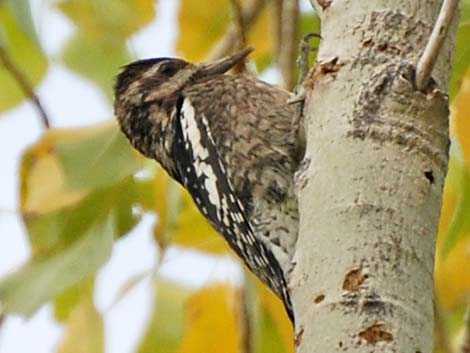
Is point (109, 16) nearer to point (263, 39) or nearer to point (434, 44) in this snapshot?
point (263, 39)

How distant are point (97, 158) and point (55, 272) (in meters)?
0.24

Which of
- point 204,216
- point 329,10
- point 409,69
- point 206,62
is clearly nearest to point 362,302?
point 409,69

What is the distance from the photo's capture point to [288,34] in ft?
8.25

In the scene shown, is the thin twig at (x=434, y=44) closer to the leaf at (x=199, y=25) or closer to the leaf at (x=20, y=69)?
the leaf at (x=199, y=25)

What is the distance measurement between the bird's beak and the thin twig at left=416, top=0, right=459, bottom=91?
0.93 meters

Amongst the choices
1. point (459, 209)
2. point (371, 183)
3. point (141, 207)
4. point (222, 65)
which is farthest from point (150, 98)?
point (371, 183)

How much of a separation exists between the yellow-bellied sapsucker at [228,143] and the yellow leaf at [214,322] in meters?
0.09

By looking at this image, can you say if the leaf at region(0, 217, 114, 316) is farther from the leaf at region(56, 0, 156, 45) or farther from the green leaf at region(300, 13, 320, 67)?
the green leaf at region(300, 13, 320, 67)

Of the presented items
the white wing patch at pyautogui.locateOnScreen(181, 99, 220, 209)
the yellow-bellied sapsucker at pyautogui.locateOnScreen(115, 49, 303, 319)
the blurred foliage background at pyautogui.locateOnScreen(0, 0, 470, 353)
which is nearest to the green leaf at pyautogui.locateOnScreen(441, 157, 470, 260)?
the blurred foliage background at pyautogui.locateOnScreen(0, 0, 470, 353)

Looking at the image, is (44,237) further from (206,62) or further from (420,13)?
(420,13)

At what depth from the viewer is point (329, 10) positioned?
1854 mm

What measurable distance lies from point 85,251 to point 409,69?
0.85 meters

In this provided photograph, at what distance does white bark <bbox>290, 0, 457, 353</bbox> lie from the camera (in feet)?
4.80

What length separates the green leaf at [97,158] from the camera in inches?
92.0
